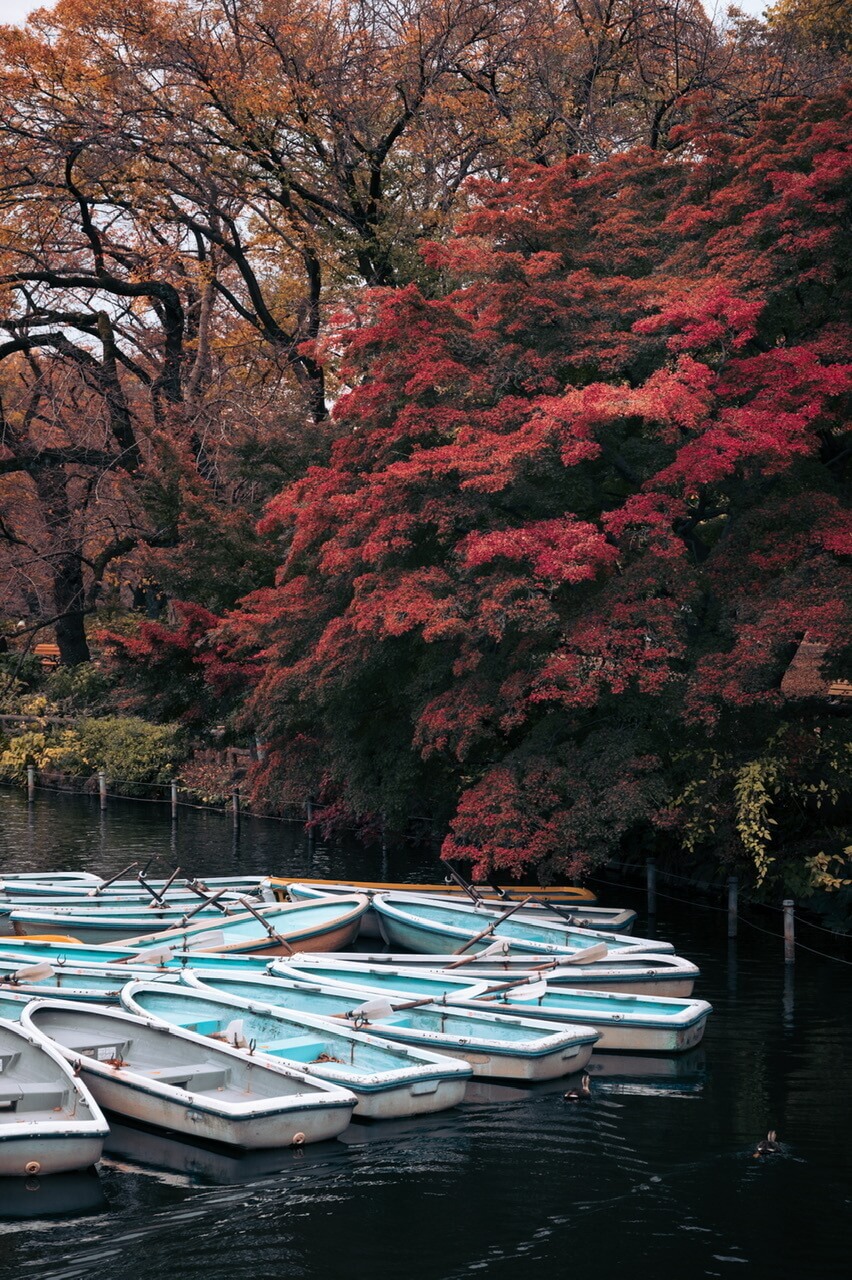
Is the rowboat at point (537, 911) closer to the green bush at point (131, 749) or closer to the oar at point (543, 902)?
the oar at point (543, 902)

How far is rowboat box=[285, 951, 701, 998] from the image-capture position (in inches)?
634

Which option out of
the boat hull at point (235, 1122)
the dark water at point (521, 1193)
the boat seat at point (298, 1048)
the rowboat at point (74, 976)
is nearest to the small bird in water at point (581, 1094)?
the dark water at point (521, 1193)

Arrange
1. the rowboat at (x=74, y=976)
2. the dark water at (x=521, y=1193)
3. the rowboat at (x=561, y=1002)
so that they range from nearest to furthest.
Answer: the dark water at (x=521, y=1193) < the rowboat at (x=561, y=1002) < the rowboat at (x=74, y=976)

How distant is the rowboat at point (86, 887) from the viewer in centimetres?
2188

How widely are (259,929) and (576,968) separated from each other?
512cm

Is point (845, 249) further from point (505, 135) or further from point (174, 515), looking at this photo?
point (174, 515)

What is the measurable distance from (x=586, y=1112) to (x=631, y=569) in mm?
9140

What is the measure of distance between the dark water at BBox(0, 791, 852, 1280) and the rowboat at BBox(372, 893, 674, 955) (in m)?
2.80

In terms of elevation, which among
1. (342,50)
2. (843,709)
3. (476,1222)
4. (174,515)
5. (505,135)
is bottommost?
(476,1222)

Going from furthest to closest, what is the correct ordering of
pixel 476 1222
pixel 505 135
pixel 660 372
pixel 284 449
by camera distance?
pixel 505 135 → pixel 284 449 → pixel 660 372 → pixel 476 1222

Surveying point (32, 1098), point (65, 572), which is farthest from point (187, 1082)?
point (65, 572)

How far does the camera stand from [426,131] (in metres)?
34.0

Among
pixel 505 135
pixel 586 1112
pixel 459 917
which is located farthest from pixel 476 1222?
pixel 505 135

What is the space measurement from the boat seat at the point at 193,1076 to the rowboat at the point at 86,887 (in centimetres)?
874
